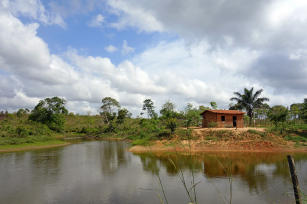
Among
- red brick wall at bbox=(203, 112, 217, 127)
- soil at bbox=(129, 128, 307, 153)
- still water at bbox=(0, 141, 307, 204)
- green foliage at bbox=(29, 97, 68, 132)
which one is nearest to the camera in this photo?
still water at bbox=(0, 141, 307, 204)

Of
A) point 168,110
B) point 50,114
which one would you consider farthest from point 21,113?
point 168,110

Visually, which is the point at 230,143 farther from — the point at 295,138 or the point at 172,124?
the point at 295,138

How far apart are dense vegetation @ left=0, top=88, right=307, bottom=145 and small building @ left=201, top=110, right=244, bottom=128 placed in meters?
3.19

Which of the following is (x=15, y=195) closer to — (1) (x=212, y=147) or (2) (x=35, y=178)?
(2) (x=35, y=178)

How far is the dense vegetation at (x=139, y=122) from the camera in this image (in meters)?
31.4

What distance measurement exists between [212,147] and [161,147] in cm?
684

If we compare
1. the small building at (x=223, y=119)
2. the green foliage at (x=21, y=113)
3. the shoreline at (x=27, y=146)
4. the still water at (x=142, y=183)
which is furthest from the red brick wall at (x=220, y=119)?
the green foliage at (x=21, y=113)

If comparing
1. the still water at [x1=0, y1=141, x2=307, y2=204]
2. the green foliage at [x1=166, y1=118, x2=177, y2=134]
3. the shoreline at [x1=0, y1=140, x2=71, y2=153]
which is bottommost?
the shoreline at [x1=0, y1=140, x2=71, y2=153]

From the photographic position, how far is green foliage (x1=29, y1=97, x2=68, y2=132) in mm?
52750

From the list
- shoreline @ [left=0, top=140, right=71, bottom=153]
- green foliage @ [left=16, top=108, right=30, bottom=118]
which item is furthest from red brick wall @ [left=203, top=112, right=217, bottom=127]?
green foliage @ [left=16, top=108, right=30, bottom=118]

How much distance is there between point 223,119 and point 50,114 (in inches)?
1738

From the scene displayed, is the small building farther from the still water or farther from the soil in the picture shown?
the still water

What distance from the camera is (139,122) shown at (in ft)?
189

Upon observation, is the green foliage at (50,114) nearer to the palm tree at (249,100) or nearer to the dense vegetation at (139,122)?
the dense vegetation at (139,122)
